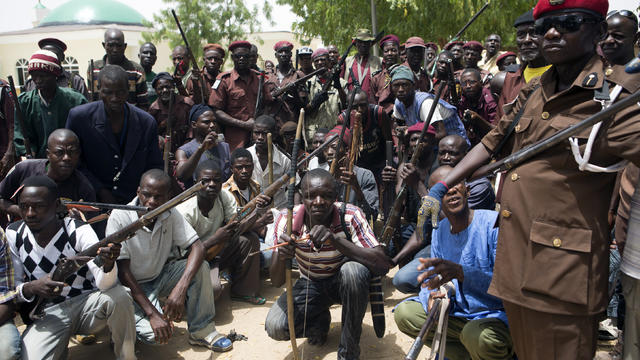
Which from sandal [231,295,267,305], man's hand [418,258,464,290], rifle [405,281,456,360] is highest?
man's hand [418,258,464,290]

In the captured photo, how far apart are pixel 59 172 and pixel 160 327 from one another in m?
1.69

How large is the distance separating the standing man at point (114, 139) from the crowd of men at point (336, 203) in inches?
0.6

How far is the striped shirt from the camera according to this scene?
403 cm

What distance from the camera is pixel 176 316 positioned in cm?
406

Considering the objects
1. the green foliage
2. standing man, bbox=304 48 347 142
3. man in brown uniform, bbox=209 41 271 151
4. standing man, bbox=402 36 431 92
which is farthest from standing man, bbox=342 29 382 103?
the green foliage

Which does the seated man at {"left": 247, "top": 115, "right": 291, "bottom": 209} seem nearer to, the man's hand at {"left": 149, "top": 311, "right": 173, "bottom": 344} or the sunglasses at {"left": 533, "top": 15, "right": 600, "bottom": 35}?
the man's hand at {"left": 149, "top": 311, "right": 173, "bottom": 344}

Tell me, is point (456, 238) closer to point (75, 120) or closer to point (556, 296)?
point (556, 296)

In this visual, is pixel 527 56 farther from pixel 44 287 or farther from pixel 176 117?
pixel 44 287

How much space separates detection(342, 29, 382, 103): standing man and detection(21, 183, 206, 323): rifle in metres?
4.68

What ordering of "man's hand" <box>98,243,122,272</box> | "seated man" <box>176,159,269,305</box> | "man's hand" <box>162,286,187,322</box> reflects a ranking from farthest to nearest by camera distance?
"seated man" <box>176,159,269,305</box>
"man's hand" <box>162,286,187,322</box>
"man's hand" <box>98,243,122,272</box>

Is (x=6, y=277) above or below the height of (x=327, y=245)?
above

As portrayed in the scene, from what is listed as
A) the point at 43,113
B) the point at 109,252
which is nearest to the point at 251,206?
the point at 109,252

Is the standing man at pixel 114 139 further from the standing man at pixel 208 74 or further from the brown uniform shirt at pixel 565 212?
the brown uniform shirt at pixel 565 212

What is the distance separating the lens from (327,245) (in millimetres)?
4086
